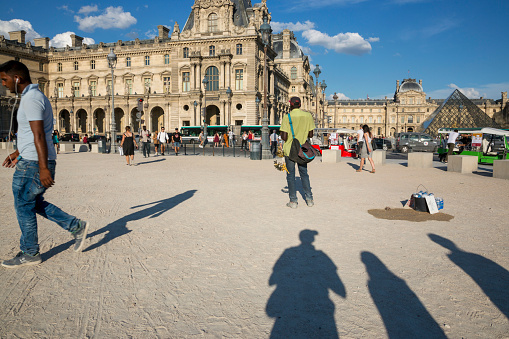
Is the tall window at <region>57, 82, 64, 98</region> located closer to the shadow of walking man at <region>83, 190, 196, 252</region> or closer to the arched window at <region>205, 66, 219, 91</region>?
the arched window at <region>205, 66, 219, 91</region>

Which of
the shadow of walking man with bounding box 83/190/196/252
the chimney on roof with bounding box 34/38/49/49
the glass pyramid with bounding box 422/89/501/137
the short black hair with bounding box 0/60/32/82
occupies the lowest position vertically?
the shadow of walking man with bounding box 83/190/196/252

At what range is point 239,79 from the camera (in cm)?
4903

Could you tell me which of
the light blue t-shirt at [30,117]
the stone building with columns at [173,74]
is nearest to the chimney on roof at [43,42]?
the stone building with columns at [173,74]

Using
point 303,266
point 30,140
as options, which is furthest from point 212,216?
point 30,140

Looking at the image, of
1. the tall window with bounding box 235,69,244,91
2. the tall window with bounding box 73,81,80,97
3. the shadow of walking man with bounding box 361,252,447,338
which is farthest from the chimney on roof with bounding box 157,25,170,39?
the shadow of walking man with bounding box 361,252,447,338

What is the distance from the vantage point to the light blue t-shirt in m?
3.58

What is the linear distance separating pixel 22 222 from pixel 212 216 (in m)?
3.09

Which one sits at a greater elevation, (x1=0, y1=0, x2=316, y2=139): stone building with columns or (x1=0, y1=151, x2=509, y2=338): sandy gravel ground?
(x1=0, y1=0, x2=316, y2=139): stone building with columns

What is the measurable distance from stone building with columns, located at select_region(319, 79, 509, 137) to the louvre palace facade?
6349 centimetres

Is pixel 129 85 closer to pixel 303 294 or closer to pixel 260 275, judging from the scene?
pixel 260 275

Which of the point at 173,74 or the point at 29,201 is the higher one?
the point at 173,74

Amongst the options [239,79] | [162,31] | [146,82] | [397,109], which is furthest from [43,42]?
[397,109]

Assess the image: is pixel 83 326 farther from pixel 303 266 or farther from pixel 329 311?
Answer: pixel 303 266

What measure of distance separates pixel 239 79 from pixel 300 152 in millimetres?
43936
